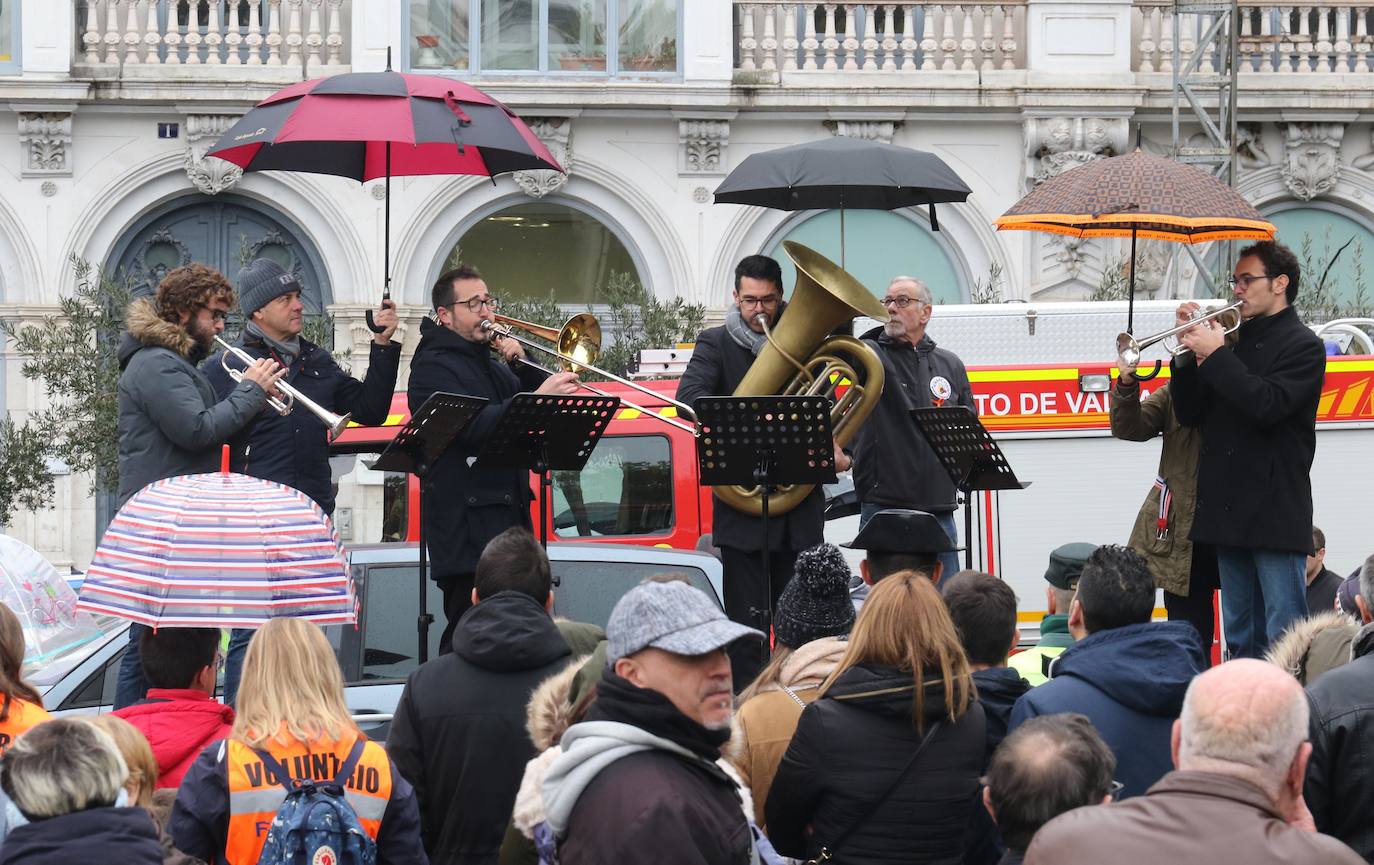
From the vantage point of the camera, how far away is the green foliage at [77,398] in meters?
16.4

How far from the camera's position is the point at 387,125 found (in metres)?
8.08

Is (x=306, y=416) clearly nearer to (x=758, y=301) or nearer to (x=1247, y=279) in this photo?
(x=758, y=301)

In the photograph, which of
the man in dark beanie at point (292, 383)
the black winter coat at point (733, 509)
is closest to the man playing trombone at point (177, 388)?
the man in dark beanie at point (292, 383)

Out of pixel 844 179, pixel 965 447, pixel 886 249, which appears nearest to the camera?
pixel 965 447

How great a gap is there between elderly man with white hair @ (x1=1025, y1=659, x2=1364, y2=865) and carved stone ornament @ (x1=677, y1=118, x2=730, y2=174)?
16930 millimetres

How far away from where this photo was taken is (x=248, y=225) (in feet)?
65.8

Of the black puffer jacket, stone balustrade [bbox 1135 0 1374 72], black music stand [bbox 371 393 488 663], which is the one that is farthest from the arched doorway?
the black puffer jacket

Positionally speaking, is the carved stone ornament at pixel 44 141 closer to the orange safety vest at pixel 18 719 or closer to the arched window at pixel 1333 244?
the arched window at pixel 1333 244

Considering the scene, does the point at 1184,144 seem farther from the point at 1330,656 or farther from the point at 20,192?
the point at 1330,656

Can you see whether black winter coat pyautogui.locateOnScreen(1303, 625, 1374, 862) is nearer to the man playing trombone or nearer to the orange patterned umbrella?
the orange patterned umbrella

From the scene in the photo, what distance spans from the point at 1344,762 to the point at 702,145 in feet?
52.2

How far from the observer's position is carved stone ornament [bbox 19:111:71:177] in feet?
63.4

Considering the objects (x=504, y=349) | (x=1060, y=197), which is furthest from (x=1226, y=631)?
(x=504, y=349)

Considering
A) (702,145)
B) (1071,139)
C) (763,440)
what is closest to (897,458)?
(763,440)
